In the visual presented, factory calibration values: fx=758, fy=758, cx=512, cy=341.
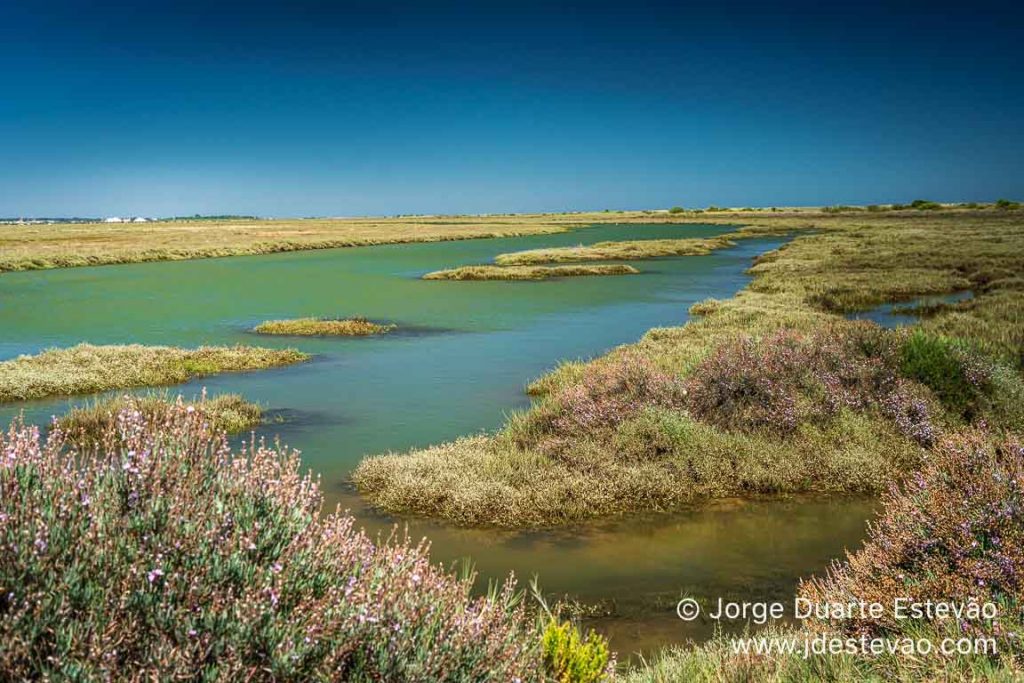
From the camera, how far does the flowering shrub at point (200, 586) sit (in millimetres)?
3381

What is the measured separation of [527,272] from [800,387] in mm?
39266

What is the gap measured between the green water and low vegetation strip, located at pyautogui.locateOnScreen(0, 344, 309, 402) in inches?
36.0

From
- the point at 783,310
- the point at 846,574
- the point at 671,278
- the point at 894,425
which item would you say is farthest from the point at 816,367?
the point at 671,278

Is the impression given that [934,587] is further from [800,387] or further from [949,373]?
[949,373]

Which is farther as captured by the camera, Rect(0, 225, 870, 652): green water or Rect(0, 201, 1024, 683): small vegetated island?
Rect(0, 225, 870, 652): green water

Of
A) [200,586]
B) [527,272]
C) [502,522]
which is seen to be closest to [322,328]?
[502,522]

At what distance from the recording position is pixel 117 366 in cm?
1955

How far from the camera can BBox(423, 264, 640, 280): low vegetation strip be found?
50.1 m

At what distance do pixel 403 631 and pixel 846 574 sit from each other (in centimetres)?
433

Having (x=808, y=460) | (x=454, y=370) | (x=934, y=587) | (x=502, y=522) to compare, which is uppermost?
(x=934, y=587)

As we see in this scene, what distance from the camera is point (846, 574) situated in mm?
6504

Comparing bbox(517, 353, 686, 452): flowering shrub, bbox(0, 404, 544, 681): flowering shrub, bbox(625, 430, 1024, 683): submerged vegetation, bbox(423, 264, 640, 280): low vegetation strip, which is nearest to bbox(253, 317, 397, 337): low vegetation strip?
bbox(517, 353, 686, 452): flowering shrub

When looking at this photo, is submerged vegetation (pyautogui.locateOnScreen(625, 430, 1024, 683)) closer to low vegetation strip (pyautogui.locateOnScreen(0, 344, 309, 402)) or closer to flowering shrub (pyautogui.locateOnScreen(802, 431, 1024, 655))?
flowering shrub (pyautogui.locateOnScreen(802, 431, 1024, 655))

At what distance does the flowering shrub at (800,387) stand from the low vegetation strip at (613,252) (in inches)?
1870
